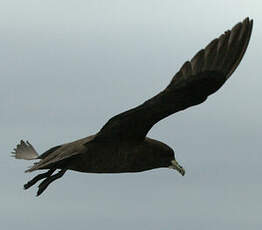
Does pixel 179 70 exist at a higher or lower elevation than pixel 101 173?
higher

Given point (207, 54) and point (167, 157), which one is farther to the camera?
point (167, 157)

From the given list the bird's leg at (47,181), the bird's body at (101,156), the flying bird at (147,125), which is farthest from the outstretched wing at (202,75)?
the bird's leg at (47,181)

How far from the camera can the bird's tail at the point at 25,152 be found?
60.1ft

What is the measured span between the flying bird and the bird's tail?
8.09 feet

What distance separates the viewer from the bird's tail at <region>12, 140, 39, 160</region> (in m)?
18.3

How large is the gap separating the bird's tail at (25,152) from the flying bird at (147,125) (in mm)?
2466

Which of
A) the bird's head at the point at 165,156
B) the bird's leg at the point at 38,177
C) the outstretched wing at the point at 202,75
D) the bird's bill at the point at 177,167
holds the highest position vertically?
the outstretched wing at the point at 202,75

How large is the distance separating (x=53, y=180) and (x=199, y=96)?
261 cm

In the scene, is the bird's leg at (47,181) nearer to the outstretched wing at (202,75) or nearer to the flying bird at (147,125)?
the flying bird at (147,125)

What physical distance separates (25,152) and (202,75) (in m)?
5.17

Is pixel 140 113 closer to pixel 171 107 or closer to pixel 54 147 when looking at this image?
pixel 171 107

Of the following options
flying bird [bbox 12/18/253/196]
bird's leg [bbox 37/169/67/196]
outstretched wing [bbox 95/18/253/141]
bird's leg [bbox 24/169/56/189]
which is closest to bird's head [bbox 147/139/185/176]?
flying bird [bbox 12/18/253/196]

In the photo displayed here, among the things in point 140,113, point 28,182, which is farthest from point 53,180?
point 140,113

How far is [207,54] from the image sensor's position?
14742mm
